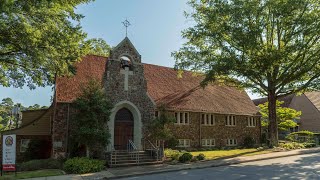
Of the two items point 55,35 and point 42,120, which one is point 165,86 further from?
point 55,35

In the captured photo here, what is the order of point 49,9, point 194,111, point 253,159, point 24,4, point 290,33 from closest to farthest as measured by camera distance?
1. point 24,4
2. point 49,9
3. point 253,159
4. point 290,33
5. point 194,111

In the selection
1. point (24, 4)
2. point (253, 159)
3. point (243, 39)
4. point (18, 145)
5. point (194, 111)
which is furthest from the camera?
point (194, 111)

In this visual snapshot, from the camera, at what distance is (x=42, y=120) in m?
26.8

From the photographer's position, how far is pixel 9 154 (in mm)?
18125

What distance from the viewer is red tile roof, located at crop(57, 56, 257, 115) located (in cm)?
2684

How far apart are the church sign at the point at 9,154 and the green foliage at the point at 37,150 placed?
859 centimetres

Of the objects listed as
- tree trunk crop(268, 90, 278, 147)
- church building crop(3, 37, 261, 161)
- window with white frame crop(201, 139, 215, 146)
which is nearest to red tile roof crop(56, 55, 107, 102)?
church building crop(3, 37, 261, 161)

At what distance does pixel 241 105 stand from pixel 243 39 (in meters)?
12.9

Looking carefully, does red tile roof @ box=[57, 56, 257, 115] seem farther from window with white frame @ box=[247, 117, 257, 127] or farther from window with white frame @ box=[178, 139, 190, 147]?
window with white frame @ box=[178, 139, 190, 147]

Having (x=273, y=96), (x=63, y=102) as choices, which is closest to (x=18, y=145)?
(x=63, y=102)

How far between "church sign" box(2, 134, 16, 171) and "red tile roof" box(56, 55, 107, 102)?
20.1ft

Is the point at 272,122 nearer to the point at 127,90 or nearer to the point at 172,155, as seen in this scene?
the point at 172,155

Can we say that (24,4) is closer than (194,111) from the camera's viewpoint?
Yes

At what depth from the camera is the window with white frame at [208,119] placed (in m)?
34.1
